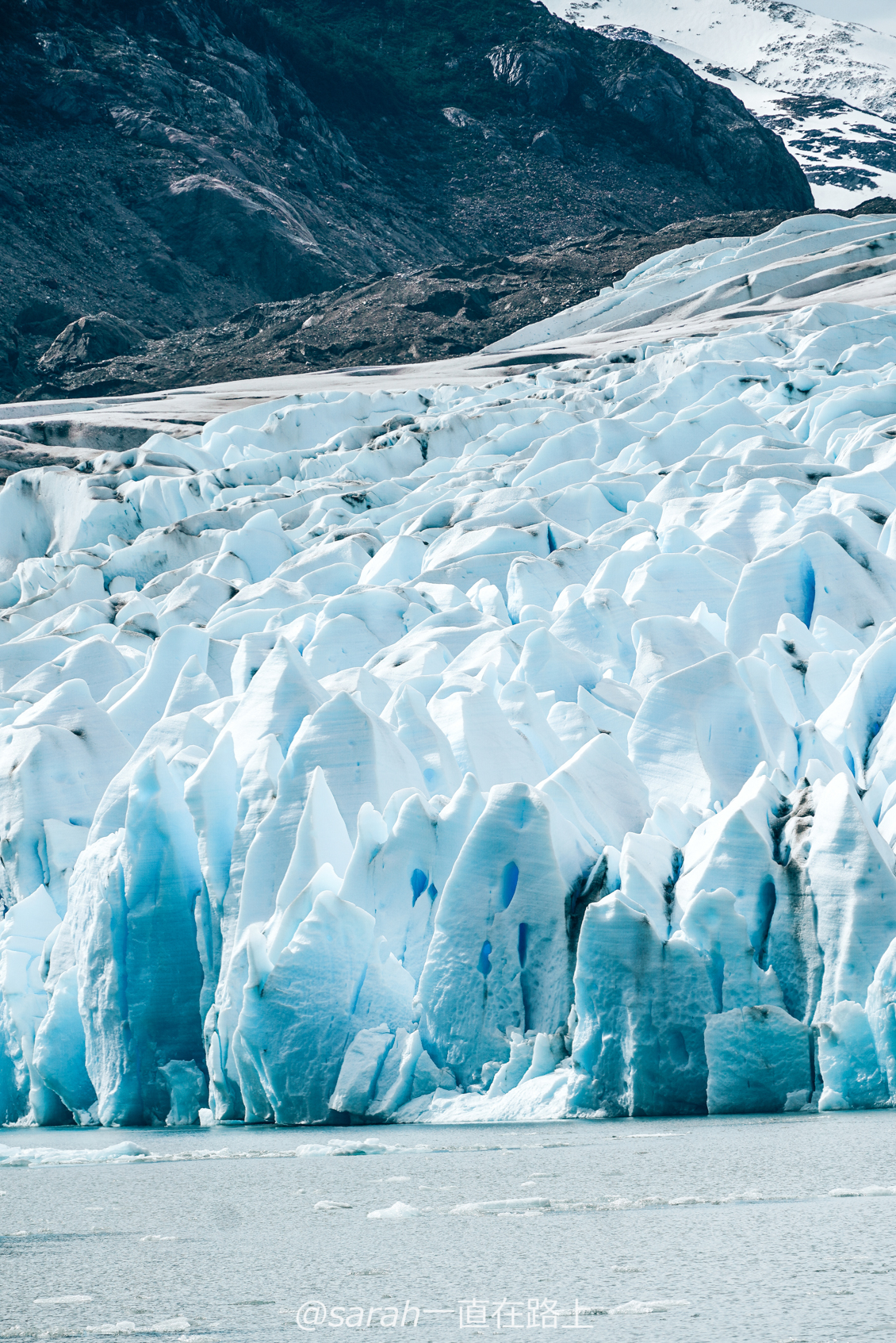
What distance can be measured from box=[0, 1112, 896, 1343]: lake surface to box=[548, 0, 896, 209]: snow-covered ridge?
131 meters

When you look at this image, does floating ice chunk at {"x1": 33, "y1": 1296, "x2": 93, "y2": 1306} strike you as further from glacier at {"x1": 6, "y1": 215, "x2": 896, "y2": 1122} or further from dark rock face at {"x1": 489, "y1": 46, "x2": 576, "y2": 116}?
dark rock face at {"x1": 489, "y1": 46, "x2": 576, "y2": 116}

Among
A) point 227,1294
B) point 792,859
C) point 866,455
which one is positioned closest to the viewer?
point 227,1294

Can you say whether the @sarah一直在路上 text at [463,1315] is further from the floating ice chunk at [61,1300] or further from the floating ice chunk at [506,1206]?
the floating ice chunk at [506,1206]

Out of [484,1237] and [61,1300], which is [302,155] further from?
[61,1300]

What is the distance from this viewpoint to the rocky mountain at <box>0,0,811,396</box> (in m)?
69.4

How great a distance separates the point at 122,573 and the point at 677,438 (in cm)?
805

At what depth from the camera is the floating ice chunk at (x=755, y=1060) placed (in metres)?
7.99

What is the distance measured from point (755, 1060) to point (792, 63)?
170 meters

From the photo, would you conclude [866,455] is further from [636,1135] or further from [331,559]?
[636,1135]

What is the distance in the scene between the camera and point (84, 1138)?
8.79 metres

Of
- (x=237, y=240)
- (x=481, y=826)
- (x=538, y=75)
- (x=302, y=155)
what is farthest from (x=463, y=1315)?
(x=538, y=75)


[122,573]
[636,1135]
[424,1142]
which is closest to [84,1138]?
[424,1142]

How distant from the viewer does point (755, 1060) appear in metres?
8.09

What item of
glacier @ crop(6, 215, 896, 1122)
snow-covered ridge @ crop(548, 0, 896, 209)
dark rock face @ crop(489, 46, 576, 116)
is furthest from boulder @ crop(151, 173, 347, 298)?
snow-covered ridge @ crop(548, 0, 896, 209)
